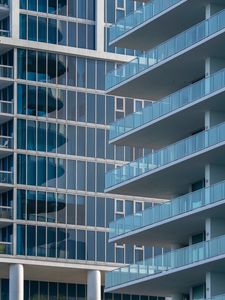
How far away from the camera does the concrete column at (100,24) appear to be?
365 ft

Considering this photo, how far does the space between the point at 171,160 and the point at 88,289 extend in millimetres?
33016

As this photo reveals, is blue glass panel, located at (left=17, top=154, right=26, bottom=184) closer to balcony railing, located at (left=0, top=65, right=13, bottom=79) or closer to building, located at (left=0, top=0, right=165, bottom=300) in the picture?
building, located at (left=0, top=0, right=165, bottom=300)

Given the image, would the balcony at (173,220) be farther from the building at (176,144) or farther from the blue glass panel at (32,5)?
the blue glass panel at (32,5)

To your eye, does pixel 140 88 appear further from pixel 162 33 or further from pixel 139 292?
pixel 139 292

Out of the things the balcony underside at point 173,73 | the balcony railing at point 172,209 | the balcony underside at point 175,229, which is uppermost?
the balcony underside at point 173,73

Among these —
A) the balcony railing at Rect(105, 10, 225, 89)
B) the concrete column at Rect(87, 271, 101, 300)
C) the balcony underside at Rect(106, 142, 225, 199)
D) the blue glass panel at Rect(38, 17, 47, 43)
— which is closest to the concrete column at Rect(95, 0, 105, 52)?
the blue glass panel at Rect(38, 17, 47, 43)

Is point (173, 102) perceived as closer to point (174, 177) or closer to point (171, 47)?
point (171, 47)

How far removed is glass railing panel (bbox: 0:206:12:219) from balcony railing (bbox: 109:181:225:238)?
2336cm

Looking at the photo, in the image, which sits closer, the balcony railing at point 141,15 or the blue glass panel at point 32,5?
the balcony railing at point 141,15

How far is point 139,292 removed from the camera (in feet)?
281

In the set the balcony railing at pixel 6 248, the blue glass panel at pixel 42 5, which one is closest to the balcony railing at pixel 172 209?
the balcony railing at pixel 6 248

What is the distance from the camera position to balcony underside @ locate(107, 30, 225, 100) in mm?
78062

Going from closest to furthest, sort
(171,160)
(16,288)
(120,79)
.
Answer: (171,160)
(120,79)
(16,288)

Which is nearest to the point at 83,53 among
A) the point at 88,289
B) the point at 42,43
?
the point at 42,43
